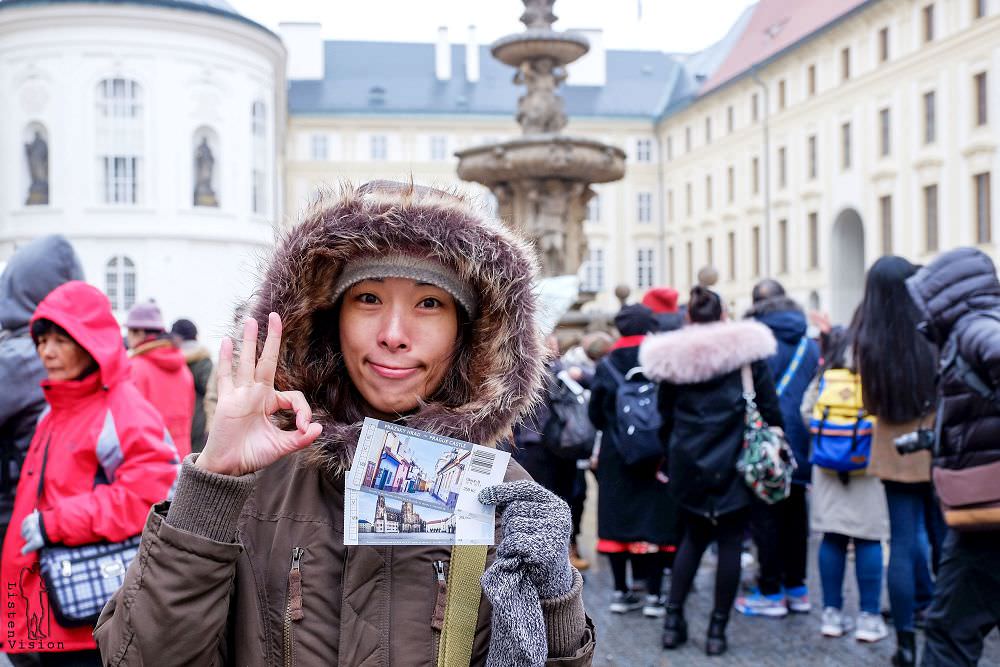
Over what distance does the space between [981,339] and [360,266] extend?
2.61m

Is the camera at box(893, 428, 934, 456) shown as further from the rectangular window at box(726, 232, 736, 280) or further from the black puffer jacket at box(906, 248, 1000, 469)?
the rectangular window at box(726, 232, 736, 280)

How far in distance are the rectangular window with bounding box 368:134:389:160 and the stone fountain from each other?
4790 cm

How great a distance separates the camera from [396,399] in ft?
6.38

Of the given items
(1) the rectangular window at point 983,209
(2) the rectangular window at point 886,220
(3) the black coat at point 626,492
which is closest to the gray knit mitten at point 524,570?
(3) the black coat at point 626,492

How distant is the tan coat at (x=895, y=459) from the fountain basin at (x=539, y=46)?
9094 mm

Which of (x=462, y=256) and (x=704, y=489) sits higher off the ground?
(x=462, y=256)

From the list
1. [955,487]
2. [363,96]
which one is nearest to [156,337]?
[955,487]

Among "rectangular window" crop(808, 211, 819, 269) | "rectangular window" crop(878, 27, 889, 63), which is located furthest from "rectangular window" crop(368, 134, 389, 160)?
"rectangular window" crop(878, 27, 889, 63)

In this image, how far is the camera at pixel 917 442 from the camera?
4207mm

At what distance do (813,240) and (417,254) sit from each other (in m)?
45.3

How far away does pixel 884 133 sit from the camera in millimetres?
39438

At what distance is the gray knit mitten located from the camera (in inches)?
65.6

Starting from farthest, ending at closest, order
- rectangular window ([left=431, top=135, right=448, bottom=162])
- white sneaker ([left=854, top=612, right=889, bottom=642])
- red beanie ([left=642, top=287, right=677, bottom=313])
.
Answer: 1. rectangular window ([left=431, top=135, right=448, bottom=162])
2. red beanie ([left=642, top=287, right=677, bottom=313])
3. white sneaker ([left=854, top=612, right=889, bottom=642])

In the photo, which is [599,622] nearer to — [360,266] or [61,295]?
[61,295]
